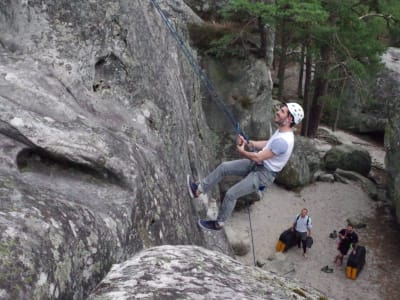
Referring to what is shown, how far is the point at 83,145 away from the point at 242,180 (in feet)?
9.88

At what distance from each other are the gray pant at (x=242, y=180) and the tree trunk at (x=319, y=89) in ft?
41.9

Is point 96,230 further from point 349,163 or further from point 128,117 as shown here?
point 349,163

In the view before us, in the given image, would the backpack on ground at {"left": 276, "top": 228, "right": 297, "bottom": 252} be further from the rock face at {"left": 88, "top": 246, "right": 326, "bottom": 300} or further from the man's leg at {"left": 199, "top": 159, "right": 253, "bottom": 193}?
the rock face at {"left": 88, "top": 246, "right": 326, "bottom": 300}

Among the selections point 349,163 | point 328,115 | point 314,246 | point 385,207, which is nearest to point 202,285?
point 314,246

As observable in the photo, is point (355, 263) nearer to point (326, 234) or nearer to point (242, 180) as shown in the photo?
point (326, 234)

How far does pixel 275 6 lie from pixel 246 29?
2.08 m

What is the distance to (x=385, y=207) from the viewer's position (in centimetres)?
1880

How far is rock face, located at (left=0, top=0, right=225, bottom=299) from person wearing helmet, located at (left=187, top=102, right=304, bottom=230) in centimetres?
49

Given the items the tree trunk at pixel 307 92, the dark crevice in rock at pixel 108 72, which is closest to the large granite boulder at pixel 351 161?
the tree trunk at pixel 307 92

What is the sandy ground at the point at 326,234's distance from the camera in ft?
46.4

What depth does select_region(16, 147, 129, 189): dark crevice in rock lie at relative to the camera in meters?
4.95

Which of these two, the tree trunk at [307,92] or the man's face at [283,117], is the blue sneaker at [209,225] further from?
the tree trunk at [307,92]

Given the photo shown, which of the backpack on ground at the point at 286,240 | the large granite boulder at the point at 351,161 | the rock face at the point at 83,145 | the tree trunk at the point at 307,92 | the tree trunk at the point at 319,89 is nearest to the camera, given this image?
the rock face at the point at 83,145

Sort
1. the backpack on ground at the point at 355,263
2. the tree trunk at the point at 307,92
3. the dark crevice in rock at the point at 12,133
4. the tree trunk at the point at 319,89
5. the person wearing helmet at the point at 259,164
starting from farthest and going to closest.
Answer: the tree trunk at the point at 307,92 → the tree trunk at the point at 319,89 → the backpack on ground at the point at 355,263 → the person wearing helmet at the point at 259,164 → the dark crevice in rock at the point at 12,133
